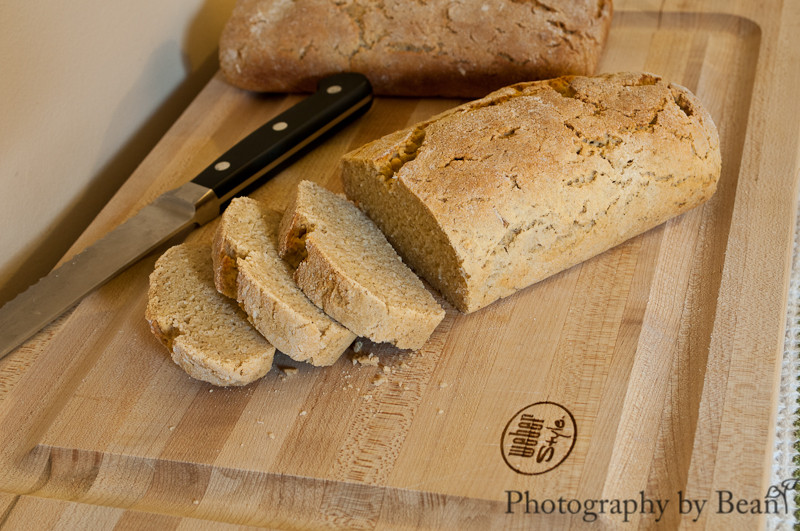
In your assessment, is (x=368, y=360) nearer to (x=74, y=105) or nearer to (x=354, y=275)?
(x=354, y=275)

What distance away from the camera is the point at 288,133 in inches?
111

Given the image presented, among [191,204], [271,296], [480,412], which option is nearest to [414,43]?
[191,204]

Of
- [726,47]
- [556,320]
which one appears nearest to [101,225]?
[556,320]

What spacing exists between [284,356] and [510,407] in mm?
643

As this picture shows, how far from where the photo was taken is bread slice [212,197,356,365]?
209 cm

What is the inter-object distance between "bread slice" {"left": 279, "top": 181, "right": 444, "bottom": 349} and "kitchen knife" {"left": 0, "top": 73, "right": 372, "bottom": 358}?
0.39 meters

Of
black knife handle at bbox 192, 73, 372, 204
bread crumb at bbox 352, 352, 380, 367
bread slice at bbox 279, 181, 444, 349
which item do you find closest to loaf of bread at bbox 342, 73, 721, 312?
bread slice at bbox 279, 181, 444, 349

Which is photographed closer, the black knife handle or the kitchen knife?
the kitchen knife

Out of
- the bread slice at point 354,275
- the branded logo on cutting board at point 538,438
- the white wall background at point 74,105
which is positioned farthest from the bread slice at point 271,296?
the white wall background at point 74,105

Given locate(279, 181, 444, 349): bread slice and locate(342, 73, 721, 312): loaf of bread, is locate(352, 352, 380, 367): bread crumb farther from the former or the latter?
locate(342, 73, 721, 312): loaf of bread

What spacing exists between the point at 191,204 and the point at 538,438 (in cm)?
135

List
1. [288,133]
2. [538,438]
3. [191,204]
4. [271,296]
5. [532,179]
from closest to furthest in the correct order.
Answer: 1. [538,438]
2. [271,296]
3. [532,179]
4. [191,204]
5. [288,133]

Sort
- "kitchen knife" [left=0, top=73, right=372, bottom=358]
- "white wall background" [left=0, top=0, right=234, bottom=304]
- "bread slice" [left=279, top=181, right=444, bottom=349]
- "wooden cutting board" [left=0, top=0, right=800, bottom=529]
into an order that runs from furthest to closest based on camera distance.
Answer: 1. "white wall background" [left=0, top=0, right=234, bottom=304]
2. "kitchen knife" [left=0, top=73, right=372, bottom=358]
3. "bread slice" [left=279, top=181, right=444, bottom=349]
4. "wooden cutting board" [left=0, top=0, right=800, bottom=529]

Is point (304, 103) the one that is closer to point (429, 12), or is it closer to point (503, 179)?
point (429, 12)
